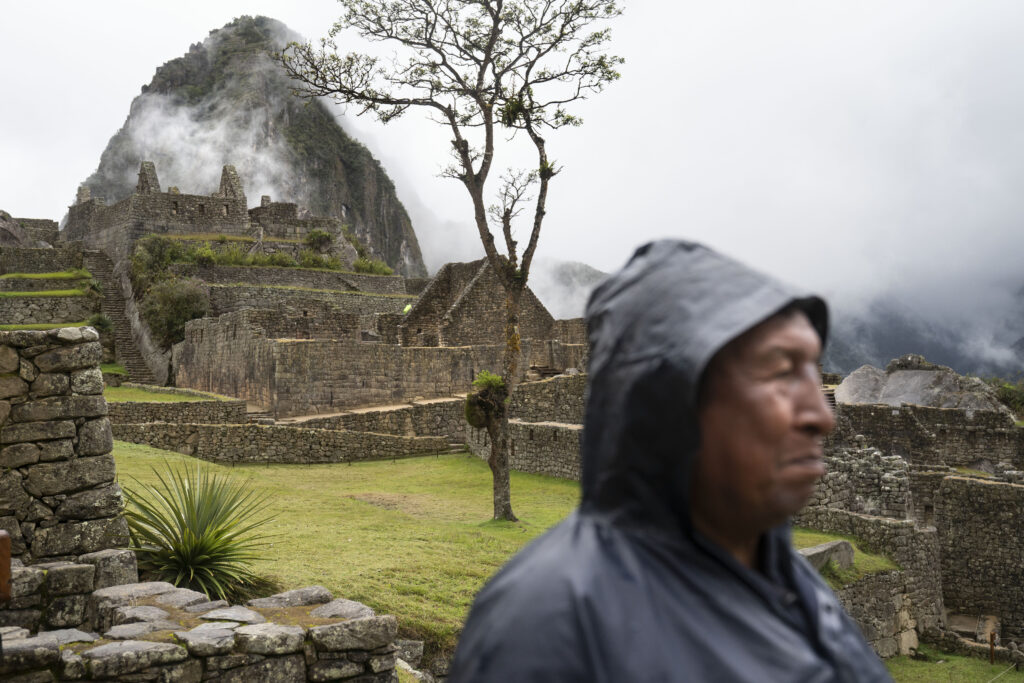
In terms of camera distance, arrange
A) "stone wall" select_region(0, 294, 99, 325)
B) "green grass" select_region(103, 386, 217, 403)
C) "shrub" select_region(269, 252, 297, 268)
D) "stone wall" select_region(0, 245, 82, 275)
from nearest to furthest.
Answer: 1. "green grass" select_region(103, 386, 217, 403)
2. "stone wall" select_region(0, 294, 99, 325)
3. "stone wall" select_region(0, 245, 82, 275)
4. "shrub" select_region(269, 252, 297, 268)

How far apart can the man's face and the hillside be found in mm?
61669

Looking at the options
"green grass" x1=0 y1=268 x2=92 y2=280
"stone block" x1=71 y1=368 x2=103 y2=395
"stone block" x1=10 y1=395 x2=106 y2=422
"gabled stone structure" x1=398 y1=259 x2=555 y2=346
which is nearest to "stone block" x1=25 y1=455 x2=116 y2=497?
"stone block" x1=10 y1=395 x2=106 y2=422

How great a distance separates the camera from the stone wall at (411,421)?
2080cm

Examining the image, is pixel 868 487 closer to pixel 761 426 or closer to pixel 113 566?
pixel 113 566

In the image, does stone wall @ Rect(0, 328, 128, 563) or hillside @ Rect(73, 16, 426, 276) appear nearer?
stone wall @ Rect(0, 328, 128, 563)

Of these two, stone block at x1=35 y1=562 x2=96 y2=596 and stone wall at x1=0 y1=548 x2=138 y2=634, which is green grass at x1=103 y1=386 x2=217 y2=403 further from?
stone block at x1=35 y1=562 x2=96 y2=596

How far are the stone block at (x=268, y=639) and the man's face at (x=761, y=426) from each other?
5245 millimetres

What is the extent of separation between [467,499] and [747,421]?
557 inches

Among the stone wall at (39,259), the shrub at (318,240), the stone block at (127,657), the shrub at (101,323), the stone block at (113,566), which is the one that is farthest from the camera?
the shrub at (318,240)

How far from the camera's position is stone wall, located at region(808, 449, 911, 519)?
563 inches

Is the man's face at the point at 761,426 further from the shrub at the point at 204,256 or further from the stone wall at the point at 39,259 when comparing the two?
the stone wall at the point at 39,259

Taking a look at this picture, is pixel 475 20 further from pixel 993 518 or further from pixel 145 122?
pixel 145 122

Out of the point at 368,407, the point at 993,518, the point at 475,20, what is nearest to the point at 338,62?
the point at 475,20

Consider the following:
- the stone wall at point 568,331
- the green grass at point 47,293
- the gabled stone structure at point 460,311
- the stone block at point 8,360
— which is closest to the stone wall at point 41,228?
the green grass at point 47,293
